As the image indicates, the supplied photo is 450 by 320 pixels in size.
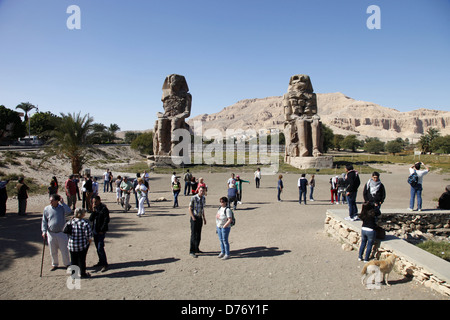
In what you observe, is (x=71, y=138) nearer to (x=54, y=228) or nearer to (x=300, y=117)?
(x=54, y=228)

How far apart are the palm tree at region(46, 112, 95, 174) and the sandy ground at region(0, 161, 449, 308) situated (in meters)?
6.45

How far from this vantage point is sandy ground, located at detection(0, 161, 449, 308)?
4637mm

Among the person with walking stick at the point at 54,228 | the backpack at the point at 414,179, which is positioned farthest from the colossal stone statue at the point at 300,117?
the person with walking stick at the point at 54,228

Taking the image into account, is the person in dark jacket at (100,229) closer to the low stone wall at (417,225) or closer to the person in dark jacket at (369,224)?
the person in dark jacket at (369,224)

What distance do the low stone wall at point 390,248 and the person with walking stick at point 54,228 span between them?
235 inches

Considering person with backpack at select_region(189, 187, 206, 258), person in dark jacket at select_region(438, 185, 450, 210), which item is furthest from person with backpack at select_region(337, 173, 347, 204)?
person with backpack at select_region(189, 187, 206, 258)

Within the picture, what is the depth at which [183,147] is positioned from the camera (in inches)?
987

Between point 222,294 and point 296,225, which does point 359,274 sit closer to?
point 222,294

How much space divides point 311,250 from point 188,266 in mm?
2877

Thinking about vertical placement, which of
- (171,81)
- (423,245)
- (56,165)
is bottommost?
(423,245)

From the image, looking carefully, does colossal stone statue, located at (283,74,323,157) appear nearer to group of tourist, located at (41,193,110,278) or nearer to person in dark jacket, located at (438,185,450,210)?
person in dark jacket, located at (438,185,450,210)
